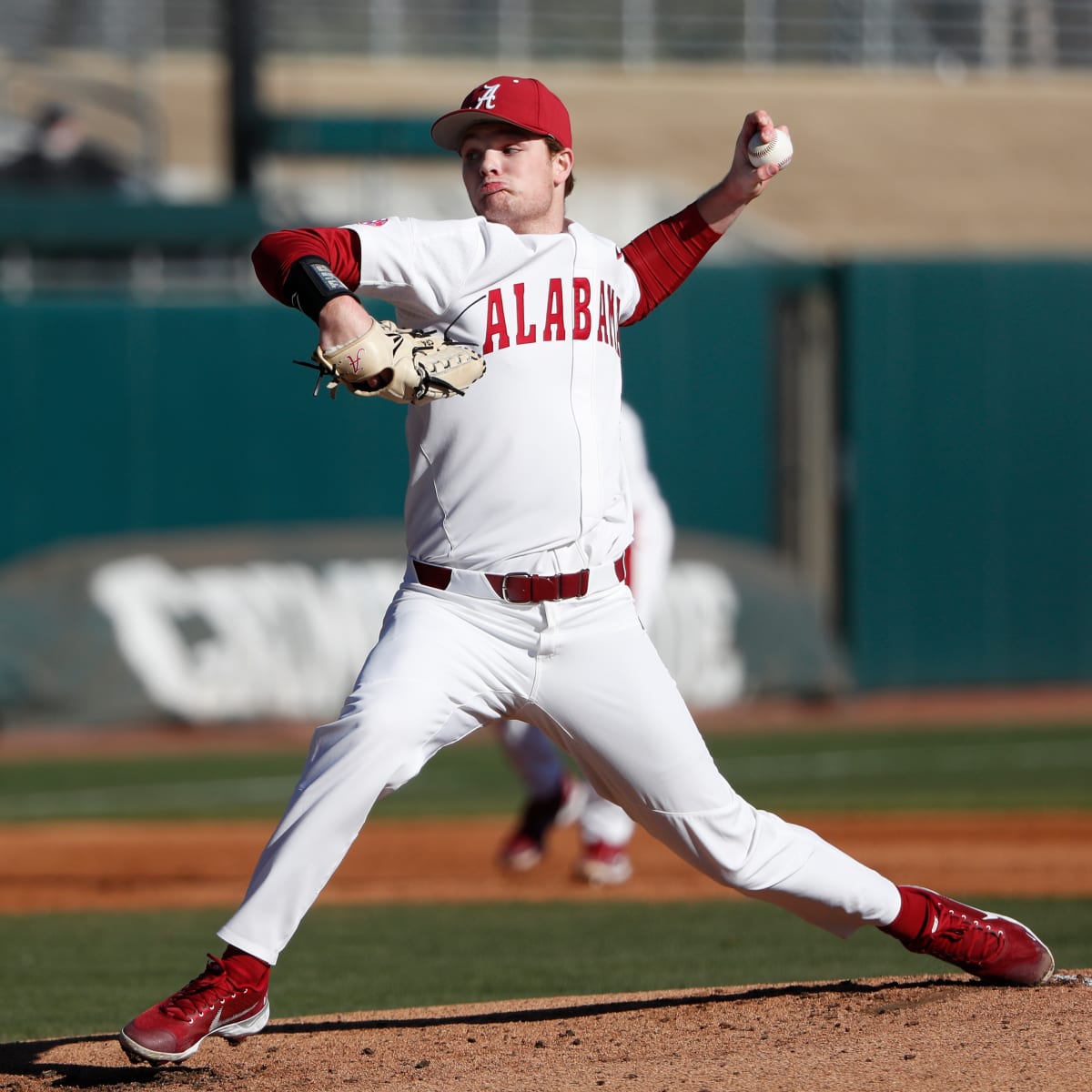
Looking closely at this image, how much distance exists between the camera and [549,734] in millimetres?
3973

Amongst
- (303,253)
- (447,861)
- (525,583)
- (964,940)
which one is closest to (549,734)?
(525,583)

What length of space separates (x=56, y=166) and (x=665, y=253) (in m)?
13.0

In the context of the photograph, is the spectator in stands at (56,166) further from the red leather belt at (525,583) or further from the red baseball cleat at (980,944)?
the red baseball cleat at (980,944)

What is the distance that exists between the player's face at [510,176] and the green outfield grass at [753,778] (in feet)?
20.3

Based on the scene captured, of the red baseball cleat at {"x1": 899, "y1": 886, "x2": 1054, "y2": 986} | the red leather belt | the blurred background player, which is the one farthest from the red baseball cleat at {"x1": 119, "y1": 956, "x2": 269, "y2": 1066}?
the blurred background player

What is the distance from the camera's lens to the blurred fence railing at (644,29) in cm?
2141

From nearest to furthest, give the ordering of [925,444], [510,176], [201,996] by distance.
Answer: [201,996], [510,176], [925,444]

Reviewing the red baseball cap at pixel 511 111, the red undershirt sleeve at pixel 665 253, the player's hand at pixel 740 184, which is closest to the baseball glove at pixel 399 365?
the red baseball cap at pixel 511 111

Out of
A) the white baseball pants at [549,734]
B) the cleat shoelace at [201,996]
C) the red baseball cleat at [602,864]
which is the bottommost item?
the red baseball cleat at [602,864]

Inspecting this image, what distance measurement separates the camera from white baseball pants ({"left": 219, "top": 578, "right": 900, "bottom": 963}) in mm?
3643

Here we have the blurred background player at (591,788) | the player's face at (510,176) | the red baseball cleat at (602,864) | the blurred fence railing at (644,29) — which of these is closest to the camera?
the player's face at (510,176)

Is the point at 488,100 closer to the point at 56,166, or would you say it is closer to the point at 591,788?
the point at 591,788

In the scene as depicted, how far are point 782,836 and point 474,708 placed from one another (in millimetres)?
701

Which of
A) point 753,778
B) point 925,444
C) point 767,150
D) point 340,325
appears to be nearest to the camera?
point 340,325
